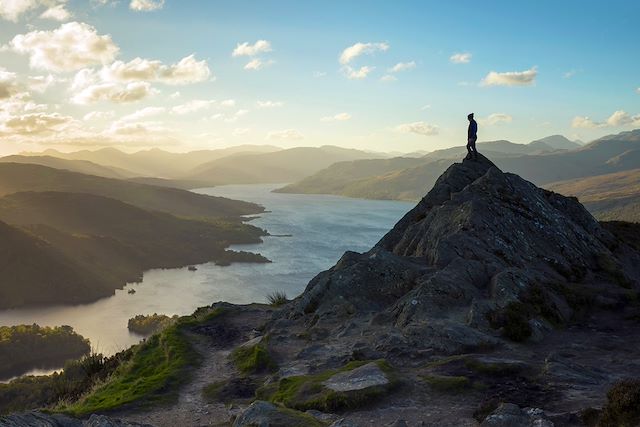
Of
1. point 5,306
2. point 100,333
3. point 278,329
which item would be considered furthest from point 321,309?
point 5,306

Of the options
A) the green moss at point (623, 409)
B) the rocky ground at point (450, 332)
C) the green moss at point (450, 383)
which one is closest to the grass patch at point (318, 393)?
the rocky ground at point (450, 332)

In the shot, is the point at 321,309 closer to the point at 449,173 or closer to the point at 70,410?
the point at 70,410

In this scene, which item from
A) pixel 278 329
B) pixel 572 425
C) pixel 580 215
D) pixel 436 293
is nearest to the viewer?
pixel 572 425

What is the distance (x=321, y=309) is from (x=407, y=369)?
9.74 meters

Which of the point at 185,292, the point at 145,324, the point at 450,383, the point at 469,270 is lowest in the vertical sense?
the point at 185,292

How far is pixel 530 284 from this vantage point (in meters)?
24.3

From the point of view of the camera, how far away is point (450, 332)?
67.6 feet

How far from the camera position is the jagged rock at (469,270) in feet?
73.0

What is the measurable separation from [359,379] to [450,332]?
5.52 metres

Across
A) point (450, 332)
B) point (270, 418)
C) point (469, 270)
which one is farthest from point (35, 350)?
point (270, 418)

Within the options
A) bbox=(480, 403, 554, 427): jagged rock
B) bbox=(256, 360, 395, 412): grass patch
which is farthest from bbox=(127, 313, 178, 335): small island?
bbox=(480, 403, 554, 427): jagged rock

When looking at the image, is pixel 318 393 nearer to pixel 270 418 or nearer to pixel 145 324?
pixel 270 418

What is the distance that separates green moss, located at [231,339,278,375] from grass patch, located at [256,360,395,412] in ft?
10.1

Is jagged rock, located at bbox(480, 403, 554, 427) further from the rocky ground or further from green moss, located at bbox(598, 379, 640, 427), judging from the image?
green moss, located at bbox(598, 379, 640, 427)
